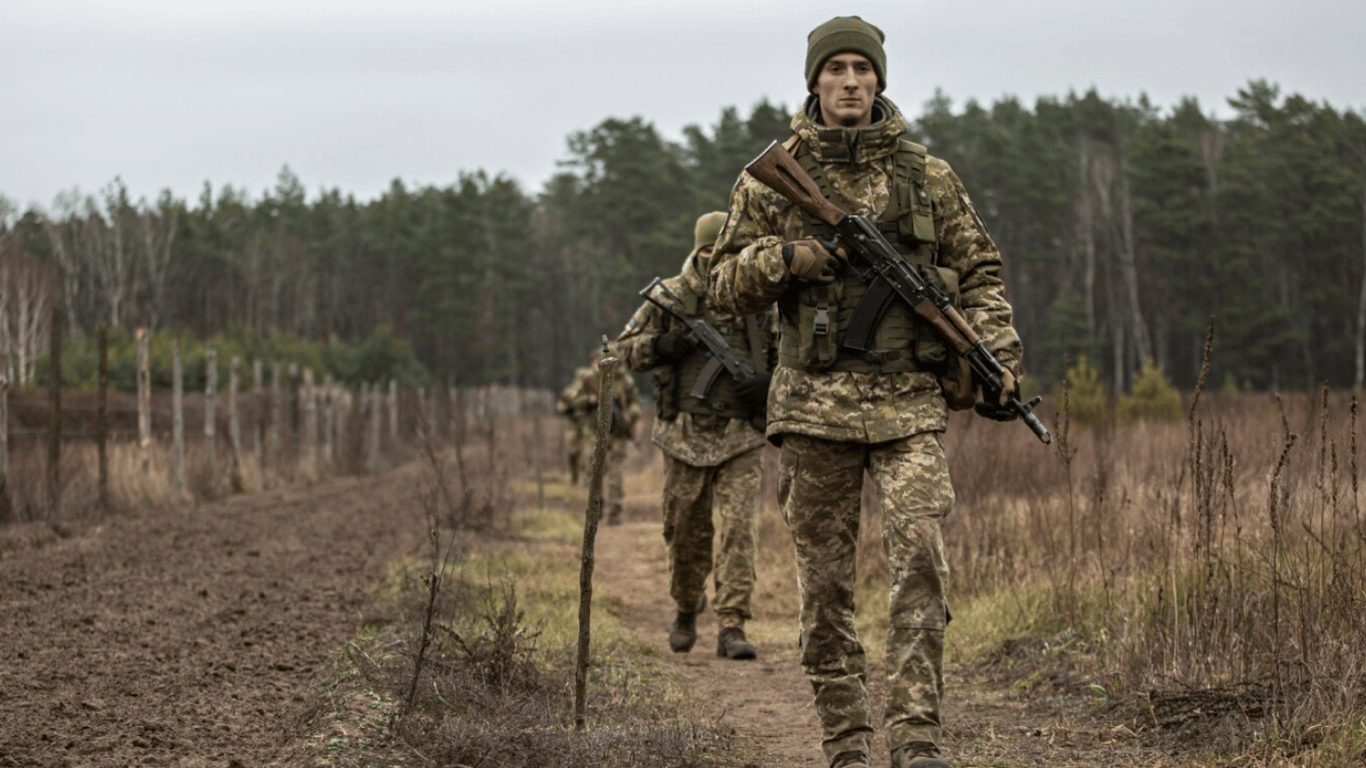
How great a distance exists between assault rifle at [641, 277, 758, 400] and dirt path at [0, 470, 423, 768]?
2098 millimetres

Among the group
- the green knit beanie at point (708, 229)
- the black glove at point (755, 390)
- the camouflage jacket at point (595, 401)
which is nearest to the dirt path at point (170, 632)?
the black glove at point (755, 390)

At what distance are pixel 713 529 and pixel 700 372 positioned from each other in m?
0.81

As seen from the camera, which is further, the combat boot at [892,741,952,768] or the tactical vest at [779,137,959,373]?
the tactical vest at [779,137,959,373]

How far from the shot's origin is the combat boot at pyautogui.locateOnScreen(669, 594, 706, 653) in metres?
6.90

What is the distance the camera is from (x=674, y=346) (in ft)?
23.1

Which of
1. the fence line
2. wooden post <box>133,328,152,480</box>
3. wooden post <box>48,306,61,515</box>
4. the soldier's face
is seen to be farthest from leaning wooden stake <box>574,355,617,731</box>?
wooden post <box>133,328,152,480</box>

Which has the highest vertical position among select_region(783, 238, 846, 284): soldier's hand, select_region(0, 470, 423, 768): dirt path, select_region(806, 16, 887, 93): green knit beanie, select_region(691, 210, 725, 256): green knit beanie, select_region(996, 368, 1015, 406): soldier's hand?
select_region(806, 16, 887, 93): green knit beanie

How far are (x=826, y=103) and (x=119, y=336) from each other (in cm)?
3676

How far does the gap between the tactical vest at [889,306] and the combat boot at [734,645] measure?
108 inches

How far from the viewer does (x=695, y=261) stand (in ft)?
23.0

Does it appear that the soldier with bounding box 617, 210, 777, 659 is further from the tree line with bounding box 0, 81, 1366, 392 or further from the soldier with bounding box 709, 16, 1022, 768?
the tree line with bounding box 0, 81, 1366, 392

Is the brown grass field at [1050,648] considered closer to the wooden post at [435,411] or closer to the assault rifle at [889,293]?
the assault rifle at [889,293]

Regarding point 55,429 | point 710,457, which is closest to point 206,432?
point 55,429

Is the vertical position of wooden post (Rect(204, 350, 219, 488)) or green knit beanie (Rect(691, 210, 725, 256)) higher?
green knit beanie (Rect(691, 210, 725, 256))
